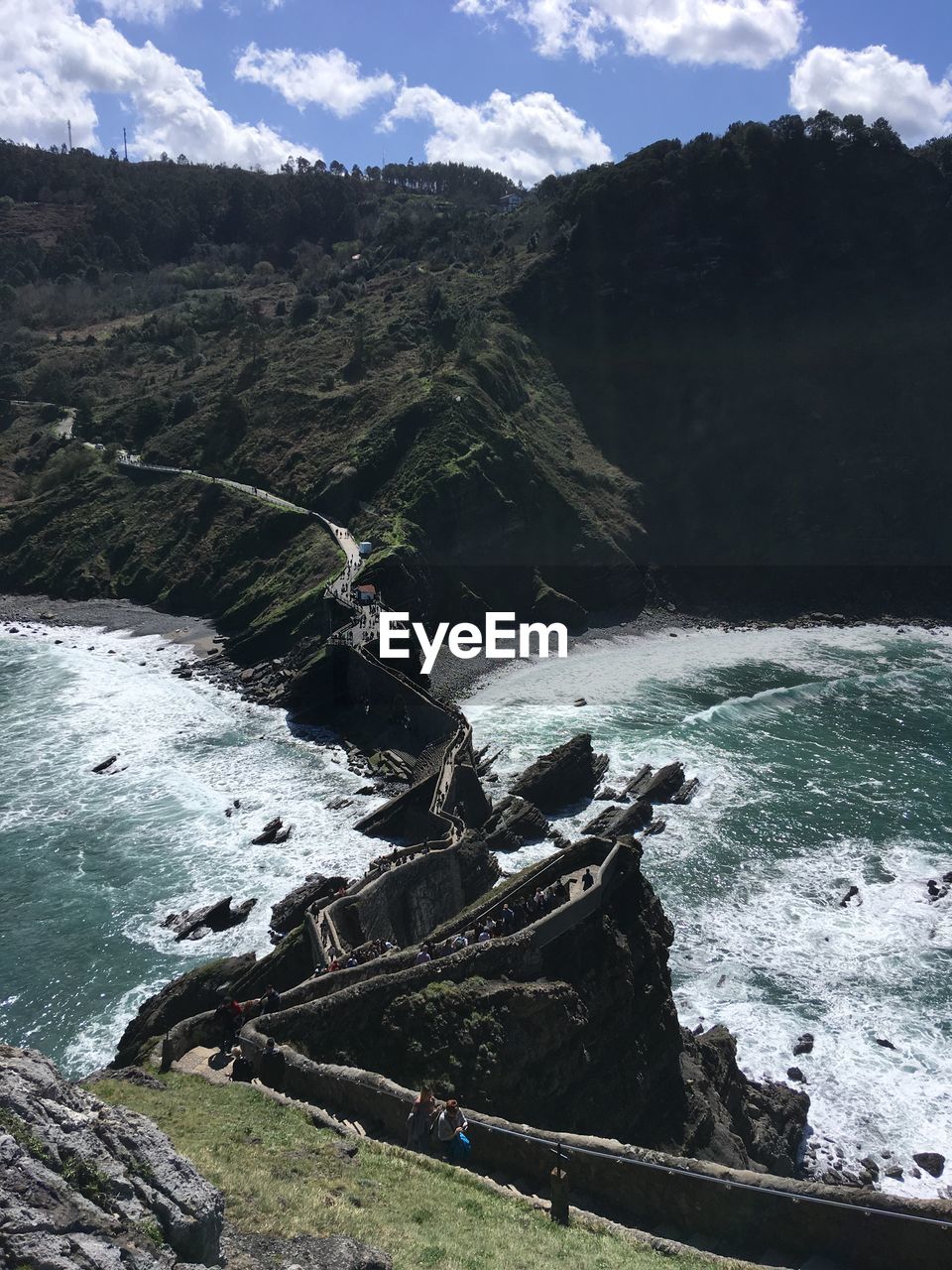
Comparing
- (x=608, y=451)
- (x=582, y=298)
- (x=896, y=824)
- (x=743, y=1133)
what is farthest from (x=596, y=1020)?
(x=582, y=298)

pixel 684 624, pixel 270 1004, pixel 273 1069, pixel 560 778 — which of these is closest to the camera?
pixel 273 1069

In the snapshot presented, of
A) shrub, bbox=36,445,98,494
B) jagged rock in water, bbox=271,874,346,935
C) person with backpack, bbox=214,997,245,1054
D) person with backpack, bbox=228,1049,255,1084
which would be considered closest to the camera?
person with backpack, bbox=228,1049,255,1084

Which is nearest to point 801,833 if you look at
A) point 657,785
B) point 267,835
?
point 657,785

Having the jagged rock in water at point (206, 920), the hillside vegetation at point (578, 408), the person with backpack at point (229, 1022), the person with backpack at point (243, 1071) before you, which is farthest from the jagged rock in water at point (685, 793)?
the person with backpack at point (243, 1071)

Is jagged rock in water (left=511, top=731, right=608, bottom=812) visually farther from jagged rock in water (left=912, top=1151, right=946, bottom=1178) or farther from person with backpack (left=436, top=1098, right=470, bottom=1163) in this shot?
person with backpack (left=436, top=1098, right=470, bottom=1163)

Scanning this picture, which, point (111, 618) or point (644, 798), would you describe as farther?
point (111, 618)

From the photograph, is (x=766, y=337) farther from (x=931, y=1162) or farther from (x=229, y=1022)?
(x=229, y=1022)

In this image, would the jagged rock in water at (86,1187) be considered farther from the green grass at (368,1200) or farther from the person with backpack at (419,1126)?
the person with backpack at (419,1126)

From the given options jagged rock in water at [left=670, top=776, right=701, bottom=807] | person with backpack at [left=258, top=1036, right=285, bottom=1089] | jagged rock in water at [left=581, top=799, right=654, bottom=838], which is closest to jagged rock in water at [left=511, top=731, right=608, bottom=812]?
jagged rock in water at [left=581, top=799, right=654, bottom=838]
